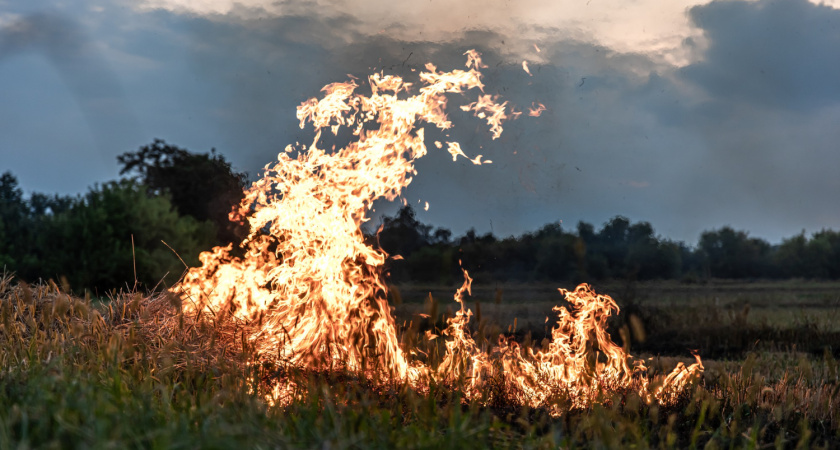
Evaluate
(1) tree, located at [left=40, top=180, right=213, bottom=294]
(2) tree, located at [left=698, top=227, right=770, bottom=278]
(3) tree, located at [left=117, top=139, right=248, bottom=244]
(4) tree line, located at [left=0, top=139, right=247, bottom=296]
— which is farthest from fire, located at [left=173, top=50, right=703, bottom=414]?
(2) tree, located at [left=698, top=227, right=770, bottom=278]

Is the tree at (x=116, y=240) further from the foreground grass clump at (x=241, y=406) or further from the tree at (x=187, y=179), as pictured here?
the foreground grass clump at (x=241, y=406)

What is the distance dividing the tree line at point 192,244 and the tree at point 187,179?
6 centimetres

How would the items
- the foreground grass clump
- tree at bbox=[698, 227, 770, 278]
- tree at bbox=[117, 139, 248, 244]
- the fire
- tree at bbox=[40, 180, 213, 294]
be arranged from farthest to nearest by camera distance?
1. tree at bbox=[698, 227, 770, 278]
2. tree at bbox=[117, 139, 248, 244]
3. tree at bbox=[40, 180, 213, 294]
4. the fire
5. the foreground grass clump

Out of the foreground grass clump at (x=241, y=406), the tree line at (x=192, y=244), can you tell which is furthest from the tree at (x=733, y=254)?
the foreground grass clump at (x=241, y=406)

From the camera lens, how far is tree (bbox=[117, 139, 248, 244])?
39312 millimetres

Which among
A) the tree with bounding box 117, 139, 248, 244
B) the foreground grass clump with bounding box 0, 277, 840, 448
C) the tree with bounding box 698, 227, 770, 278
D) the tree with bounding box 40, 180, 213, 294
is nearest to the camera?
the foreground grass clump with bounding box 0, 277, 840, 448

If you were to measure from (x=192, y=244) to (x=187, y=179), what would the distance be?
1170 centimetres

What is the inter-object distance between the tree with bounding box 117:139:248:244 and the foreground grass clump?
2935 centimetres

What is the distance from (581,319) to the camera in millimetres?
8992

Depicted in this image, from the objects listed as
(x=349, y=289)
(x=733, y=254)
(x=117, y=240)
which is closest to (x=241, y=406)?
(x=349, y=289)

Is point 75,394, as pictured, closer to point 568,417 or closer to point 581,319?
point 568,417

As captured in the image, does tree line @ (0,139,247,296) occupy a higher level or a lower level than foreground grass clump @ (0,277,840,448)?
Result: higher

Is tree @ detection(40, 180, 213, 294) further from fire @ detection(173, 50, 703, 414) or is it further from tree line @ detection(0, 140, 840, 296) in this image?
fire @ detection(173, 50, 703, 414)

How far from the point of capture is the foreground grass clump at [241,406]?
13.3 feet
